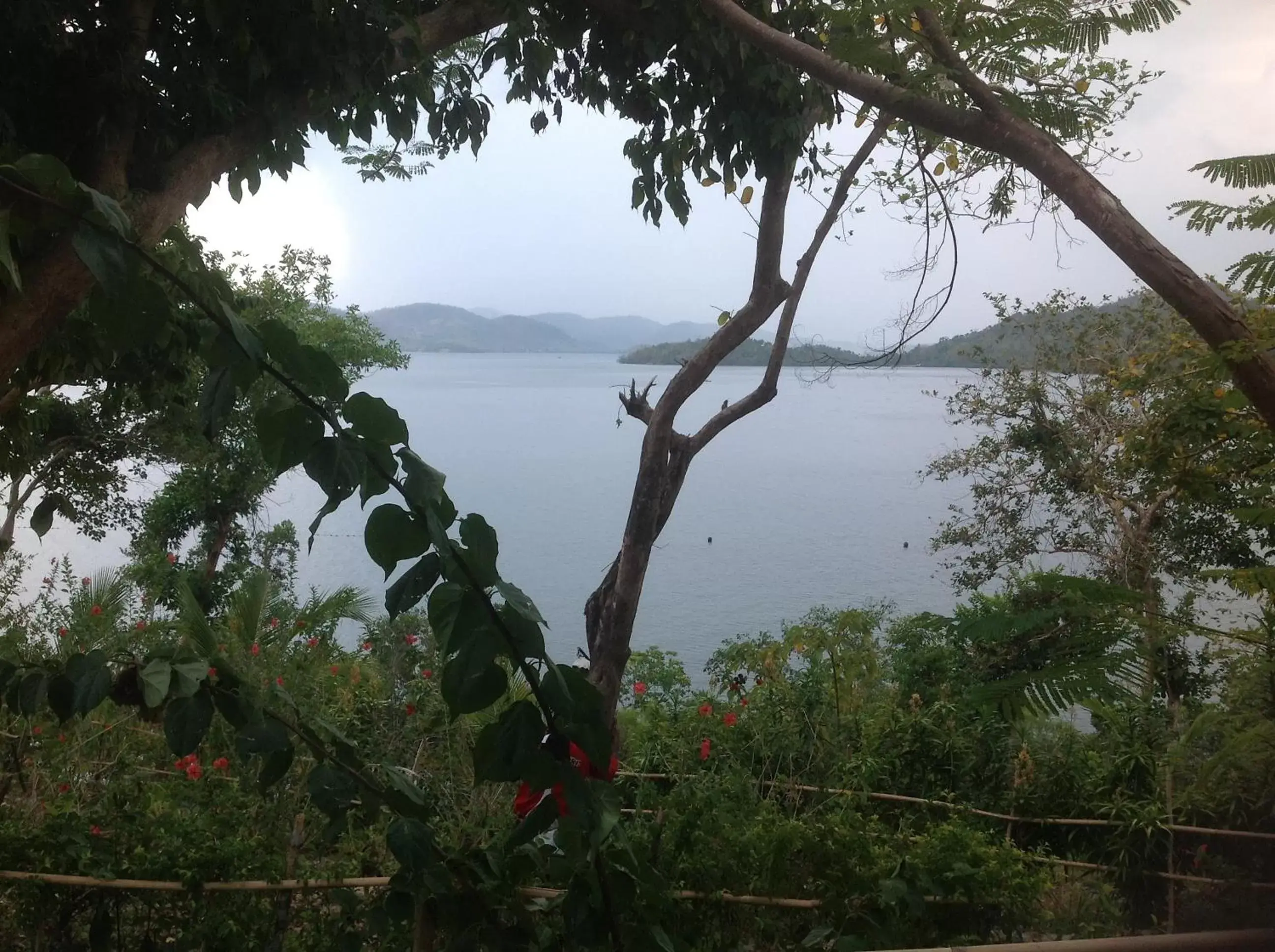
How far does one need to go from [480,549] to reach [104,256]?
31cm

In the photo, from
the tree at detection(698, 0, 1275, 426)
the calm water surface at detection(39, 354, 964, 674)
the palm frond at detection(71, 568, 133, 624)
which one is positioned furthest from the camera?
the calm water surface at detection(39, 354, 964, 674)

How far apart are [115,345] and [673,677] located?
2533mm

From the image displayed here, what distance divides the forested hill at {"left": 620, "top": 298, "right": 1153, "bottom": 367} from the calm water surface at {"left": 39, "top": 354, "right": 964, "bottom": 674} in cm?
9

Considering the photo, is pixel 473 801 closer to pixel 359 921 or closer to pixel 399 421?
pixel 359 921

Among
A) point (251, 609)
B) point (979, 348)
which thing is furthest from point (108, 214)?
point (979, 348)

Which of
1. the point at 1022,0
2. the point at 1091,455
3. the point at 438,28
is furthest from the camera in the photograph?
the point at 1091,455

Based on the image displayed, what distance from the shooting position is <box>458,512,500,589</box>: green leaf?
0.70 metres

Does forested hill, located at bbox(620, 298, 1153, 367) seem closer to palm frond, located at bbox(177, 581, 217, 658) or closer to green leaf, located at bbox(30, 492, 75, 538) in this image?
palm frond, located at bbox(177, 581, 217, 658)

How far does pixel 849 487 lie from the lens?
389 centimetres

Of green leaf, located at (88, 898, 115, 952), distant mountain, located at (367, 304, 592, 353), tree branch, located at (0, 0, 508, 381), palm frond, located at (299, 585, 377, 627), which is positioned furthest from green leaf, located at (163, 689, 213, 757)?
distant mountain, located at (367, 304, 592, 353)

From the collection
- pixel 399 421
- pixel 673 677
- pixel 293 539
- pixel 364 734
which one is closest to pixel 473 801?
pixel 364 734

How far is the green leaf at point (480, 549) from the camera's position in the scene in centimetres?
70

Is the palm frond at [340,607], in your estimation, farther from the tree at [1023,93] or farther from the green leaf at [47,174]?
the green leaf at [47,174]

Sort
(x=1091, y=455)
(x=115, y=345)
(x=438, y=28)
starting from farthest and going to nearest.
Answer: (x=1091, y=455), (x=438, y=28), (x=115, y=345)
